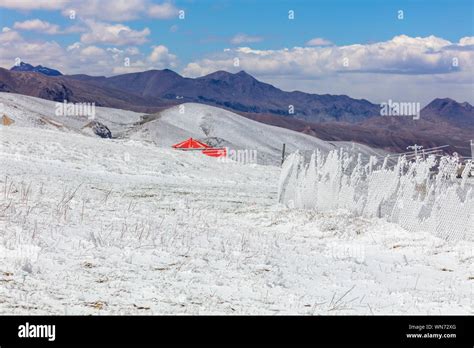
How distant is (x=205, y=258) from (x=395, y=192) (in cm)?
809

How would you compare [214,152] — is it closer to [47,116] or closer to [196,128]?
[47,116]

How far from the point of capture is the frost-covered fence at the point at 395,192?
14.8 m

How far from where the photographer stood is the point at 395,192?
17.2m

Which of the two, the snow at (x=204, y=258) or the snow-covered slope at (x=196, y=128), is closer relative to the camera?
the snow at (x=204, y=258)

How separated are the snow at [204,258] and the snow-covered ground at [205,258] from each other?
3cm

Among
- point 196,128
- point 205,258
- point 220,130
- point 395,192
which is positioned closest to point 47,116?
point 196,128

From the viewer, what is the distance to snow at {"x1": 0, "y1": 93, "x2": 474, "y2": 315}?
8.37m

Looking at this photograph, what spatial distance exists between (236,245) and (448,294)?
419cm

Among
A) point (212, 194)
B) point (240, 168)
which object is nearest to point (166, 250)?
point (212, 194)

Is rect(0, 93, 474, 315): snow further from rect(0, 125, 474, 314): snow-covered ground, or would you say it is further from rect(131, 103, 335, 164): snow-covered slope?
rect(131, 103, 335, 164): snow-covered slope

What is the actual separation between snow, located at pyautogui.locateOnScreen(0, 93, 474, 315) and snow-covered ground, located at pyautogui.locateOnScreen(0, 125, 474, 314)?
32 millimetres

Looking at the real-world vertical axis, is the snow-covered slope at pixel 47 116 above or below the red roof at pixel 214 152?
above

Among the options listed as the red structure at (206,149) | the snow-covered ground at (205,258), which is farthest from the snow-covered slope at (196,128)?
the snow-covered ground at (205,258)

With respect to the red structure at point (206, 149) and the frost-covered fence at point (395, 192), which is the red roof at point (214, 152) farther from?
the frost-covered fence at point (395, 192)
